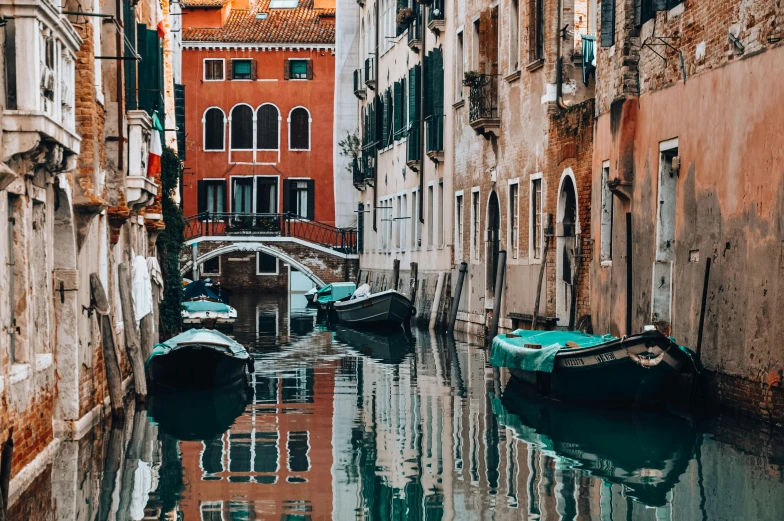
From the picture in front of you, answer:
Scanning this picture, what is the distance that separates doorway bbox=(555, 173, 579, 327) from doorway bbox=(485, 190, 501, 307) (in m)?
4.37

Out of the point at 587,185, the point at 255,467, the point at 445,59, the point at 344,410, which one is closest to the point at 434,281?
the point at 445,59

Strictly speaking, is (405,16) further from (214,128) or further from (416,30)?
(214,128)

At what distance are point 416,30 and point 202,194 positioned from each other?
18378mm

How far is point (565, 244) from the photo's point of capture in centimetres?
2117

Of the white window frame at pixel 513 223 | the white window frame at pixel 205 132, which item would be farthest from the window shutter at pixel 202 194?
the white window frame at pixel 513 223

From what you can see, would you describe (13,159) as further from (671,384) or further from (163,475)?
(671,384)

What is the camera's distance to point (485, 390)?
17344 mm

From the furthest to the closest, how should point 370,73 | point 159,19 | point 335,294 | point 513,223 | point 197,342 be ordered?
point 370,73 < point 335,294 < point 513,223 < point 159,19 < point 197,342

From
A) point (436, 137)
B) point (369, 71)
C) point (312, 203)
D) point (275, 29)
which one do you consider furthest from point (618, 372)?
point (275, 29)

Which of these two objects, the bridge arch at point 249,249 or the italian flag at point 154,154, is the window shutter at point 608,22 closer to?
the italian flag at point 154,154

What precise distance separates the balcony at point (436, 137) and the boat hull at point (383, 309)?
309 cm

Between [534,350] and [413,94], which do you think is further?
[413,94]

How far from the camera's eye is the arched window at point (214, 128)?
48719mm

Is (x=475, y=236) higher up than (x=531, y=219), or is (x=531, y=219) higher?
(x=531, y=219)
